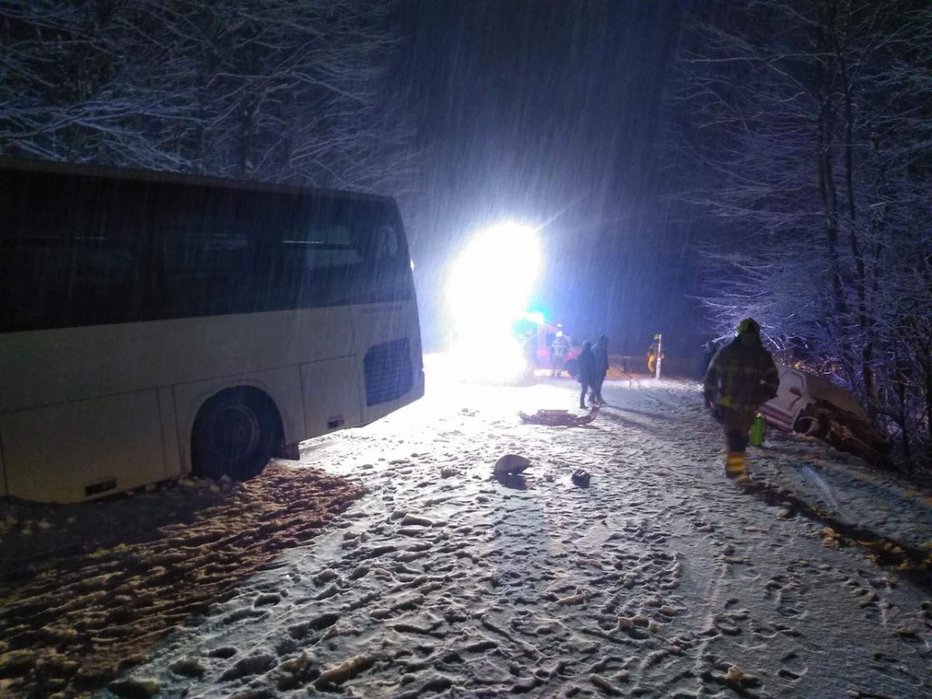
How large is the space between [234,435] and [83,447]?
154cm

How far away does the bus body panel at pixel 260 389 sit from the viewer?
17.3 ft

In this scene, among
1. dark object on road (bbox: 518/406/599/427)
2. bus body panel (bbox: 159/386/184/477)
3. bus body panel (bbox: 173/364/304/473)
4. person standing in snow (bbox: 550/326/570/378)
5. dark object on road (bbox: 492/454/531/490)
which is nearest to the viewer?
bus body panel (bbox: 159/386/184/477)

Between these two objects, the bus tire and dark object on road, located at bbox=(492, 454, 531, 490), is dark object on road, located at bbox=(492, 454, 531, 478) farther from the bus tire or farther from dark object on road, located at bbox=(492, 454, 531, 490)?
the bus tire

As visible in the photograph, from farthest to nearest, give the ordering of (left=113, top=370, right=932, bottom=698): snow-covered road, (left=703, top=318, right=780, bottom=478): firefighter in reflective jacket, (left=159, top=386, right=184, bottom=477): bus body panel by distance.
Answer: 1. (left=703, top=318, right=780, bottom=478): firefighter in reflective jacket
2. (left=159, top=386, right=184, bottom=477): bus body panel
3. (left=113, top=370, right=932, bottom=698): snow-covered road

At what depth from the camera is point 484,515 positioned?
17.5 feet

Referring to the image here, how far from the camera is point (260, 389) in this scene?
5961 millimetres

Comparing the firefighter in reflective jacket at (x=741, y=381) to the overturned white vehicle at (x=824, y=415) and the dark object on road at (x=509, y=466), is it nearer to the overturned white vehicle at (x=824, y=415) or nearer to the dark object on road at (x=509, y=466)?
the dark object on road at (x=509, y=466)

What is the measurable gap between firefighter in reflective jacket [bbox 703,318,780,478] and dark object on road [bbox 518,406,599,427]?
3870mm

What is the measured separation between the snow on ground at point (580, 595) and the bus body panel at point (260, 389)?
3.47 feet

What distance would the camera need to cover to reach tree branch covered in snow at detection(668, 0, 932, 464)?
8508 mm

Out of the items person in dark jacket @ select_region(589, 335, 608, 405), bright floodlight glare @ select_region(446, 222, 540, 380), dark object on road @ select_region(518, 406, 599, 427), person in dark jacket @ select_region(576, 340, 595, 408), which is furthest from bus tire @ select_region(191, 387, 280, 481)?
bright floodlight glare @ select_region(446, 222, 540, 380)

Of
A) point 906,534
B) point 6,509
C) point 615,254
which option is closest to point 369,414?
point 6,509

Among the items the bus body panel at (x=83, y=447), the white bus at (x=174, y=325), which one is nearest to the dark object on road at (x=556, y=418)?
the white bus at (x=174, y=325)

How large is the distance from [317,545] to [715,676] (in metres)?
3.22
